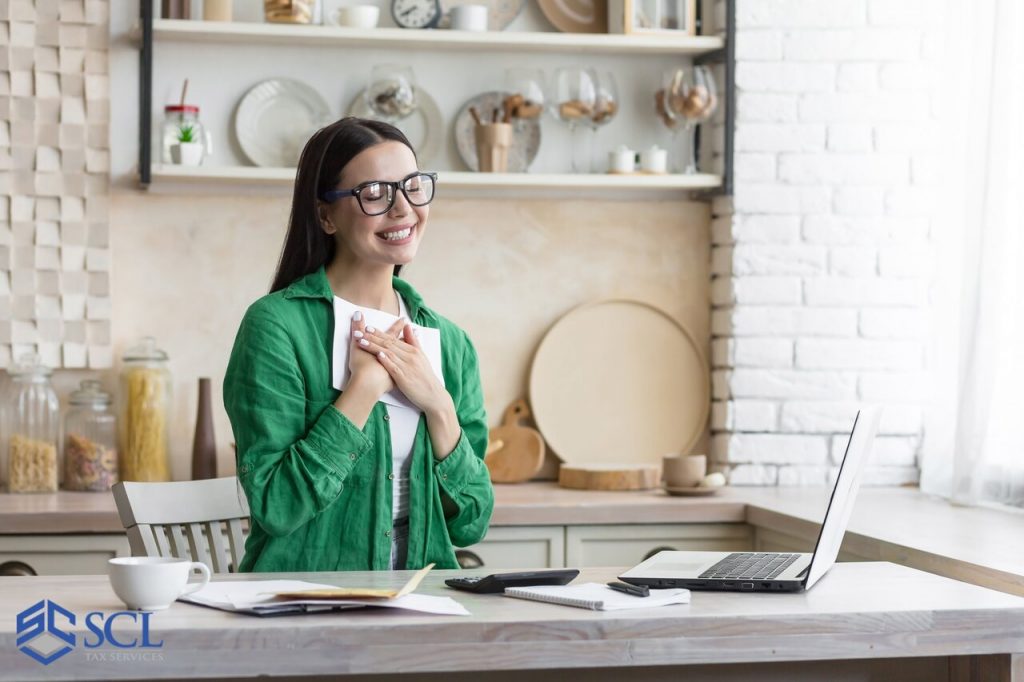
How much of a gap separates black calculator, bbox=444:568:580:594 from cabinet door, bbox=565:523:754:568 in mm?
1272

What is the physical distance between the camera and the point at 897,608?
1.56m

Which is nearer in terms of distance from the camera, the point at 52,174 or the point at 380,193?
the point at 380,193

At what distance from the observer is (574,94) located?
3328 millimetres

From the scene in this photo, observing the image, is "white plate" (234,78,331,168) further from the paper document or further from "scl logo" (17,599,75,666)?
"scl logo" (17,599,75,666)

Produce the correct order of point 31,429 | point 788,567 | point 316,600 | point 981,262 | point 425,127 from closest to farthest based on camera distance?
1. point 316,600
2. point 788,567
3. point 981,262
4. point 31,429
5. point 425,127

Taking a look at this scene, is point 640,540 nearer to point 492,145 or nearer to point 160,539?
point 492,145

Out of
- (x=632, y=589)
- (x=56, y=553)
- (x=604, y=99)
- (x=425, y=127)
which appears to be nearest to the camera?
(x=632, y=589)

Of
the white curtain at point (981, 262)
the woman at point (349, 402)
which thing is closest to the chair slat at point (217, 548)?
the woman at point (349, 402)

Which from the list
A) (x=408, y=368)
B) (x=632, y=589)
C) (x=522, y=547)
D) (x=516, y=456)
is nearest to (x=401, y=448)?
(x=408, y=368)

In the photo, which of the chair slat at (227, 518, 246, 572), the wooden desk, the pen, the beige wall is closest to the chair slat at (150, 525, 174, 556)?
the chair slat at (227, 518, 246, 572)

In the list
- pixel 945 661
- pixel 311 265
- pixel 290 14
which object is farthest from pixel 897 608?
pixel 290 14

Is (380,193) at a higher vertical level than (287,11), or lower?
lower

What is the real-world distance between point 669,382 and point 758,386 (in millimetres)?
279

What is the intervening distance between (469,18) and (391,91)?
0.96 feet
